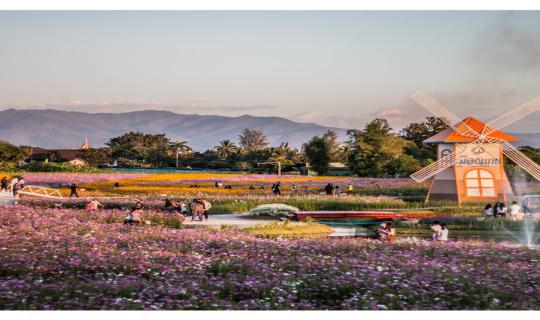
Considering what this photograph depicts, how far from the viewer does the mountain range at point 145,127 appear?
56.6 feet

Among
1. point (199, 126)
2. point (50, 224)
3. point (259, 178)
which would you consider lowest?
point (50, 224)

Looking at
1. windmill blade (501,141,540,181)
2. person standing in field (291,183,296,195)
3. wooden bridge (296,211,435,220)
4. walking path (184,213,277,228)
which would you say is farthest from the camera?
person standing in field (291,183,296,195)

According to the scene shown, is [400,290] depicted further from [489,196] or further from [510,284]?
[489,196]

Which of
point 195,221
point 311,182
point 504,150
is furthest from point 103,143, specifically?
point 504,150

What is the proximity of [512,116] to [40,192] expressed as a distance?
14997 millimetres

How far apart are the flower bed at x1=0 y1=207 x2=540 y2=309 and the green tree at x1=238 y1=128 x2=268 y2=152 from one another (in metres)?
4.84

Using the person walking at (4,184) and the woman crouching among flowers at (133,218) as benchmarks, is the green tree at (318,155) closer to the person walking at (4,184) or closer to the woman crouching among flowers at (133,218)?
the woman crouching among flowers at (133,218)

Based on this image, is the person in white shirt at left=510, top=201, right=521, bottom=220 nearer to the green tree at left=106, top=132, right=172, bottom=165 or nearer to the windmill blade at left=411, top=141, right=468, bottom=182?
the windmill blade at left=411, top=141, right=468, bottom=182

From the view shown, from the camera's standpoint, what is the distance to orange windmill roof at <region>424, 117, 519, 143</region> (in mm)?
17234

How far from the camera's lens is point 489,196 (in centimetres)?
1742

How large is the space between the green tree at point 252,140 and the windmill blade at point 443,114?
15.5 feet

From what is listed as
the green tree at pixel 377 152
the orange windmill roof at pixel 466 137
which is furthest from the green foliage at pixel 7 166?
the orange windmill roof at pixel 466 137

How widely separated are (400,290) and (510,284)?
6.92 feet

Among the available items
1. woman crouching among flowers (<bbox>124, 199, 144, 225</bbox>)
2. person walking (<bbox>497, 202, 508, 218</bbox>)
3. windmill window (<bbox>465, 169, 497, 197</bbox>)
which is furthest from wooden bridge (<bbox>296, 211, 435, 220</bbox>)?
woman crouching among flowers (<bbox>124, 199, 144, 225</bbox>)
